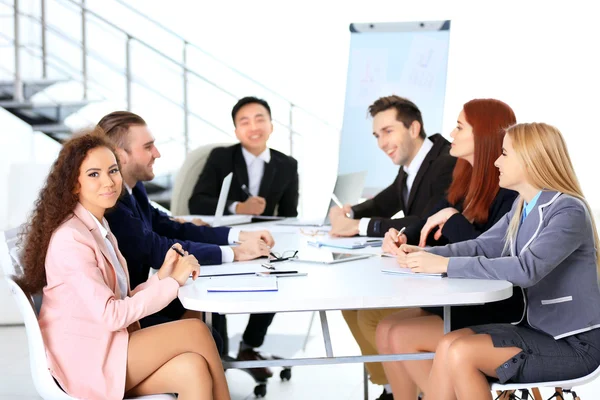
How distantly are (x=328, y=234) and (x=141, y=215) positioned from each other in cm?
92

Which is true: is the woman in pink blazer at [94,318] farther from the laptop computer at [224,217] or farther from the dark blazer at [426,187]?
the laptop computer at [224,217]

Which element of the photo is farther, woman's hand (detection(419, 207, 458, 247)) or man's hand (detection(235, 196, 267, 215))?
man's hand (detection(235, 196, 267, 215))

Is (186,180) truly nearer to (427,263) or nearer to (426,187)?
(426,187)

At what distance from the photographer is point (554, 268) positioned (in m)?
2.03

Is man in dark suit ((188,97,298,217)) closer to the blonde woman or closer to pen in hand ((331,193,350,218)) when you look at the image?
pen in hand ((331,193,350,218))

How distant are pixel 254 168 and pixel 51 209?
2742 millimetres

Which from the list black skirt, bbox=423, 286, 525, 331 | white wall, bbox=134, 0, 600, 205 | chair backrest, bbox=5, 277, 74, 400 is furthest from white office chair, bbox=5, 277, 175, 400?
white wall, bbox=134, 0, 600, 205

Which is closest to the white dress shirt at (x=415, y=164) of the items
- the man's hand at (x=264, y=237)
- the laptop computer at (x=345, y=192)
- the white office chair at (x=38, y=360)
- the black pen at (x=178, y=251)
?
the laptop computer at (x=345, y=192)

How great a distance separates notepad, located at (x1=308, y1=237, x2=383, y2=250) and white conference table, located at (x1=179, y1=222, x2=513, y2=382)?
0.50 meters

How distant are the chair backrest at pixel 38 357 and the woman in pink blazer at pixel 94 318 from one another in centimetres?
2

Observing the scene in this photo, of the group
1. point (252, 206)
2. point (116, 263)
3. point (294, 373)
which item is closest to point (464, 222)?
point (116, 263)

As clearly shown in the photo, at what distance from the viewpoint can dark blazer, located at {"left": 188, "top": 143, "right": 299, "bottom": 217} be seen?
4.42 m

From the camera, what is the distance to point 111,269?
1991 mm

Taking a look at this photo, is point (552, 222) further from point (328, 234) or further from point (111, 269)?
point (328, 234)
